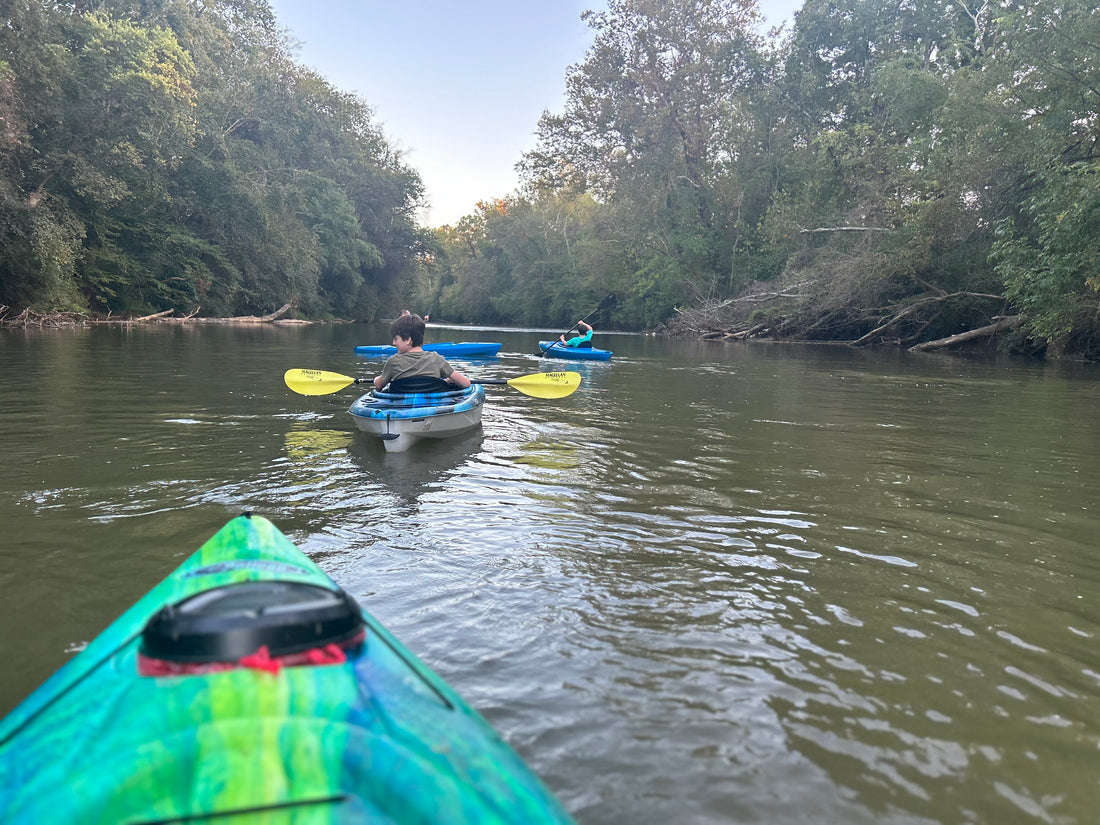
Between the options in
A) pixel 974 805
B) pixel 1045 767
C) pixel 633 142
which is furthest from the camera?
pixel 633 142

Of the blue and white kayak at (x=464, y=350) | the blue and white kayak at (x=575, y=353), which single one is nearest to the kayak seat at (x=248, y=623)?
the blue and white kayak at (x=575, y=353)

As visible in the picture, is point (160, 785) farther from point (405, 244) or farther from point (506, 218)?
point (506, 218)

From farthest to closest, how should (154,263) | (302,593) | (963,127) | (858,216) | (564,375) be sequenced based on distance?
(154,263) < (858,216) < (963,127) < (564,375) < (302,593)

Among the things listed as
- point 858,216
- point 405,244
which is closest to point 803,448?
point 858,216

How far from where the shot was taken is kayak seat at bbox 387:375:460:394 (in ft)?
23.3

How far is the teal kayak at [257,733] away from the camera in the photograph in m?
1.25

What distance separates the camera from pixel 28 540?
13.0 feet

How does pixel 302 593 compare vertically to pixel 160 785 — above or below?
above

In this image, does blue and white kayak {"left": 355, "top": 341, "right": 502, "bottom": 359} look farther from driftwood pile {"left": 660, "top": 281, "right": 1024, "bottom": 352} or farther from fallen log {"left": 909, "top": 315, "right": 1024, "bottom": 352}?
fallen log {"left": 909, "top": 315, "right": 1024, "bottom": 352}

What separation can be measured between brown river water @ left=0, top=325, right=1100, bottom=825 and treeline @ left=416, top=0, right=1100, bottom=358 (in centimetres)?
1069

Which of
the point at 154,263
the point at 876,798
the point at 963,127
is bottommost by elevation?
the point at 876,798

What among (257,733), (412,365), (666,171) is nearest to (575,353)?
(412,365)

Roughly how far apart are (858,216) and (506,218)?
36.3 m

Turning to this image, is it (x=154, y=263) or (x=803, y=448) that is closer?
(x=803, y=448)
